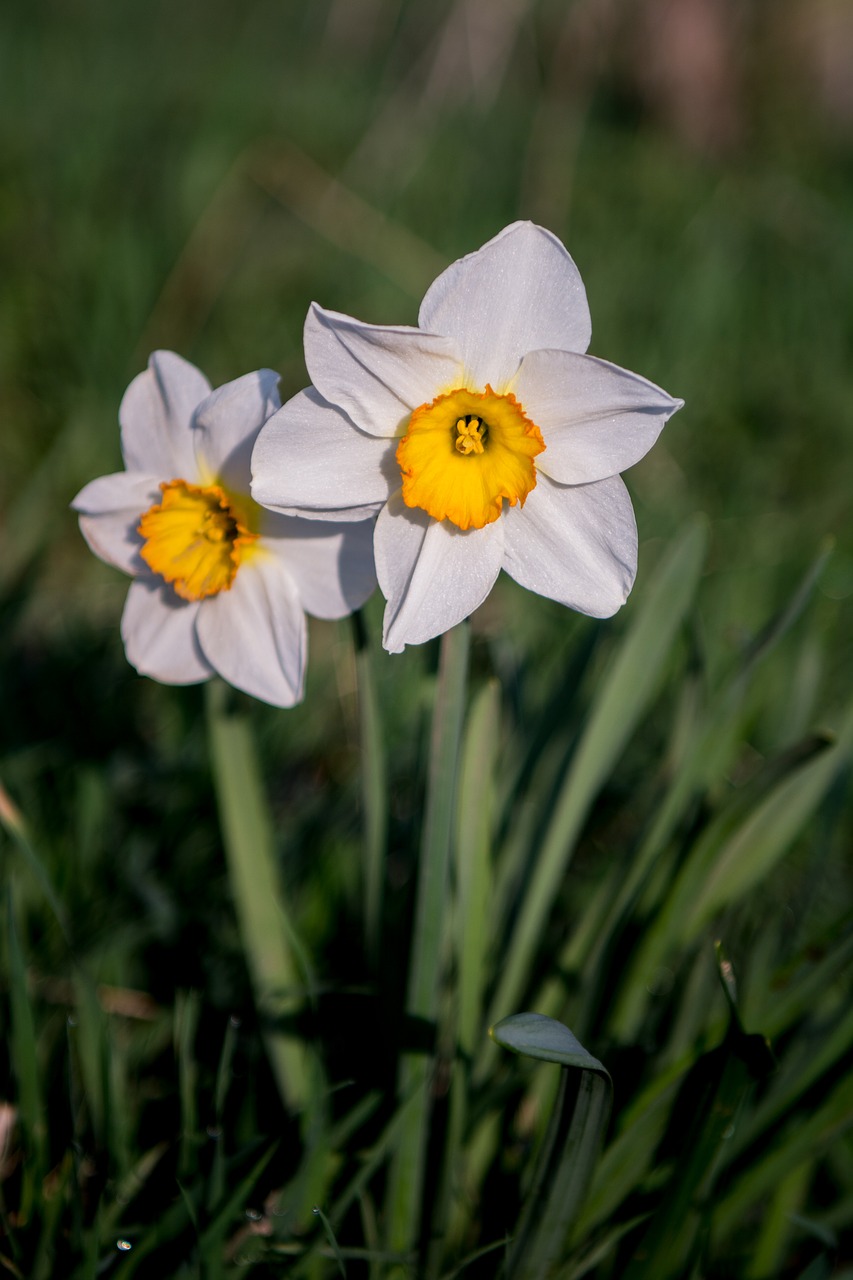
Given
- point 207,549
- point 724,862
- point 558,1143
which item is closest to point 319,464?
point 207,549

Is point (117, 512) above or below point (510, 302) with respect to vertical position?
below

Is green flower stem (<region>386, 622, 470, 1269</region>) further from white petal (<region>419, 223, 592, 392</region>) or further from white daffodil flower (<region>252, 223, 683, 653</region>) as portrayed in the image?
white petal (<region>419, 223, 592, 392</region>)

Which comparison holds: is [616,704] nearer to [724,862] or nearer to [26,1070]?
[724,862]

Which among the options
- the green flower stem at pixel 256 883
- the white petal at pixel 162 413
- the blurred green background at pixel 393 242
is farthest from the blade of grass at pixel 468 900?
the blurred green background at pixel 393 242

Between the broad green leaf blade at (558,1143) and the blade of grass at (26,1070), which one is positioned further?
the blade of grass at (26,1070)

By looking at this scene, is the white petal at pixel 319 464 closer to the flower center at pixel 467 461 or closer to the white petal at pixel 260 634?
the flower center at pixel 467 461

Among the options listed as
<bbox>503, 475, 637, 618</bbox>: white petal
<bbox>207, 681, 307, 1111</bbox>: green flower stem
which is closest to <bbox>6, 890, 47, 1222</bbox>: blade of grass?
<bbox>207, 681, 307, 1111</bbox>: green flower stem
